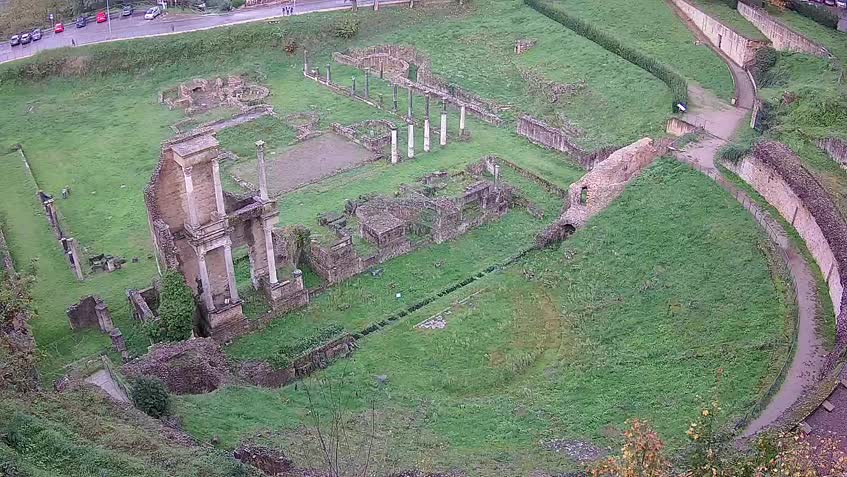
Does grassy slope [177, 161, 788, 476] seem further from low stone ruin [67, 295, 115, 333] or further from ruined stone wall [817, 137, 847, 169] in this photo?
low stone ruin [67, 295, 115, 333]

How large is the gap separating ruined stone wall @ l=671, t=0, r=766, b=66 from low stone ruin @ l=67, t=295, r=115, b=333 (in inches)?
1751

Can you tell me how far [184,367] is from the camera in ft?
95.5

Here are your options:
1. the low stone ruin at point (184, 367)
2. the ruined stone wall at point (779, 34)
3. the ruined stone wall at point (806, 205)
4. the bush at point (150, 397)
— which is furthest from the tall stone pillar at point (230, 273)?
the ruined stone wall at point (779, 34)

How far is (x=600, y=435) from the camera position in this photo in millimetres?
27172

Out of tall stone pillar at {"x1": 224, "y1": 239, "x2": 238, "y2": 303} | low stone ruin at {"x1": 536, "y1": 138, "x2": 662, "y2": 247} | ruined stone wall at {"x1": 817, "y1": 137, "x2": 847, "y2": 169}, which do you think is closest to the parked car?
tall stone pillar at {"x1": 224, "y1": 239, "x2": 238, "y2": 303}

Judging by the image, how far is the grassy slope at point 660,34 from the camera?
178 feet

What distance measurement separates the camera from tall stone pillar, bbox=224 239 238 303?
111 feet

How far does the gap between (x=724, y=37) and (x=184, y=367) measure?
152 ft

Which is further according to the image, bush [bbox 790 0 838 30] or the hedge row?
bush [bbox 790 0 838 30]

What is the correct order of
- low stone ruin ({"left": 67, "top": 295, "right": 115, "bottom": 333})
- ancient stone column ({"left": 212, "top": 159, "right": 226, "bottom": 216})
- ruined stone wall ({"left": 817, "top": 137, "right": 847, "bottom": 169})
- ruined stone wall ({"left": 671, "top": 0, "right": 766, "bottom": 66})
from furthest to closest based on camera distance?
1. ruined stone wall ({"left": 671, "top": 0, "right": 766, "bottom": 66})
2. ruined stone wall ({"left": 817, "top": 137, "right": 847, "bottom": 169})
3. low stone ruin ({"left": 67, "top": 295, "right": 115, "bottom": 333})
4. ancient stone column ({"left": 212, "top": 159, "right": 226, "bottom": 216})

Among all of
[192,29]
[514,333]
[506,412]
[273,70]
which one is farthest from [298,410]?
[192,29]

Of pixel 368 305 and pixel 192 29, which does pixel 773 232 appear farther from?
pixel 192 29

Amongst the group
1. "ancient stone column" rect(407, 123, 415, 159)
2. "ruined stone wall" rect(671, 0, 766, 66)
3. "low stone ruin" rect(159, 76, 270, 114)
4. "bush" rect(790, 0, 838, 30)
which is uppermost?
"bush" rect(790, 0, 838, 30)

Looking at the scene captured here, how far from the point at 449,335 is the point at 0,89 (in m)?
44.3
